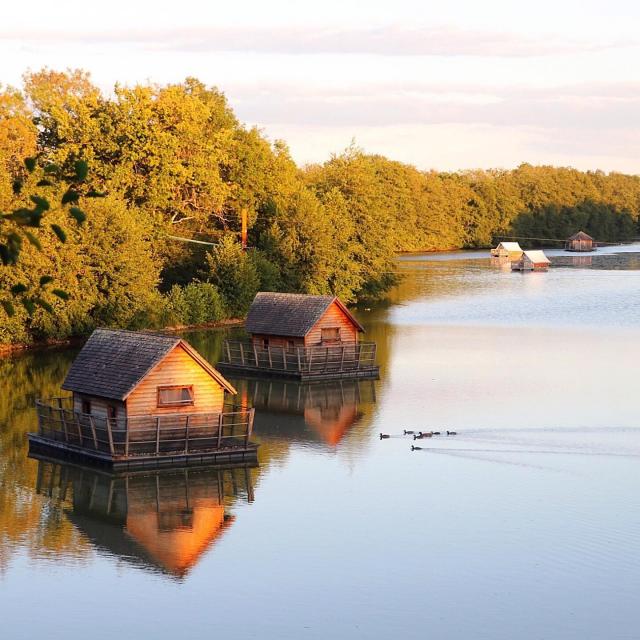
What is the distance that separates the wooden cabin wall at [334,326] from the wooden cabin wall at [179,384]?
18751 millimetres

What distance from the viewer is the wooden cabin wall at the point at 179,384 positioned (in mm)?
39900

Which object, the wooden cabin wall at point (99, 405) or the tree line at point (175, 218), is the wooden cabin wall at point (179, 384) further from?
the tree line at point (175, 218)

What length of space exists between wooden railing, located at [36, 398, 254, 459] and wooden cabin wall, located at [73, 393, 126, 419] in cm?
23

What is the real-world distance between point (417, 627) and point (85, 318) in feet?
172

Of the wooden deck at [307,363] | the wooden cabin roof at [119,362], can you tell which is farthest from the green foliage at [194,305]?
the wooden cabin roof at [119,362]

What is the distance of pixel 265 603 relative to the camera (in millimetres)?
27094

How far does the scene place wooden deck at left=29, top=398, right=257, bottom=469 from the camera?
3828cm

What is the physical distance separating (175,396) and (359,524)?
1008 cm

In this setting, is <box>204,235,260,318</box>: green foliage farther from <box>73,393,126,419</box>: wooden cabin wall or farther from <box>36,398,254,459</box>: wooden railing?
<box>36,398,254,459</box>: wooden railing

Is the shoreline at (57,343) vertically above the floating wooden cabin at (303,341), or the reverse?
the floating wooden cabin at (303,341)

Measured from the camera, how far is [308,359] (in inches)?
2360

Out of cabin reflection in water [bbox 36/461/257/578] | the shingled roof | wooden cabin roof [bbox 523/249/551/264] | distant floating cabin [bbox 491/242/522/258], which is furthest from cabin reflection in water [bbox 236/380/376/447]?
distant floating cabin [bbox 491/242/522/258]

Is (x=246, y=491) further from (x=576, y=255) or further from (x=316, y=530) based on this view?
(x=576, y=255)

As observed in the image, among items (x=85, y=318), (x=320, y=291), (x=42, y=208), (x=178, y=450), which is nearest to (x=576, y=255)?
(x=320, y=291)
